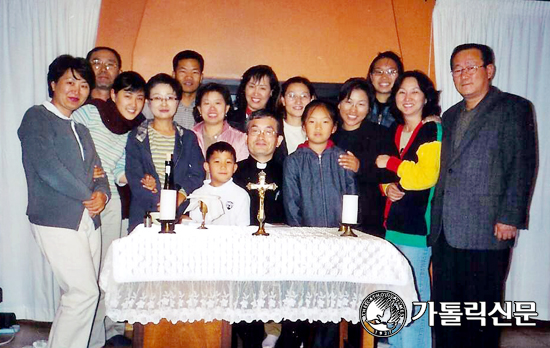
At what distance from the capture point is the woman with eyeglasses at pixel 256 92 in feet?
9.57

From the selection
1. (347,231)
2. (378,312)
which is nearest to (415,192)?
(347,231)

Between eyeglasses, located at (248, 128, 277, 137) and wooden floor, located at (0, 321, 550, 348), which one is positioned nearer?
eyeglasses, located at (248, 128, 277, 137)

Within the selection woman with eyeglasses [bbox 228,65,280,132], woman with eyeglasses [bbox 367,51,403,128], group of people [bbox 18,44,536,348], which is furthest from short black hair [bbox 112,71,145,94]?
woman with eyeglasses [bbox 367,51,403,128]

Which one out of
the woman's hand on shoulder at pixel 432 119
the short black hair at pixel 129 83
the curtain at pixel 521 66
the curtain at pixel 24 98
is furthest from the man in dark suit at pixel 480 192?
the curtain at pixel 24 98

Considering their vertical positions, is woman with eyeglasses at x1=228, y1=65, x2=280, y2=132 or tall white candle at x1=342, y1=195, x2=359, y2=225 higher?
woman with eyeglasses at x1=228, y1=65, x2=280, y2=132

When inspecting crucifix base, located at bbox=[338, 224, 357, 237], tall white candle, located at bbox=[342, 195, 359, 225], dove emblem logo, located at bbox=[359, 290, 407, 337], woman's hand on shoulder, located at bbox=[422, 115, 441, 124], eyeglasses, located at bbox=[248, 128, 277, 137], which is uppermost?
woman's hand on shoulder, located at bbox=[422, 115, 441, 124]

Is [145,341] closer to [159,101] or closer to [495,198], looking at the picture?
[159,101]

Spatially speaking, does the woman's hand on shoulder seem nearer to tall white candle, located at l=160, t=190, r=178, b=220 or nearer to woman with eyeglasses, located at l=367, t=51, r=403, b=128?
woman with eyeglasses, located at l=367, t=51, r=403, b=128

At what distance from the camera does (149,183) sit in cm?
245

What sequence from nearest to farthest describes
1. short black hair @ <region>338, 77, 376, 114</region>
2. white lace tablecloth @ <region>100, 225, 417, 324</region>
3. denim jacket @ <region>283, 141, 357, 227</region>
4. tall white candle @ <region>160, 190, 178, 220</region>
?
1. white lace tablecloth @ <region>100, 225, 417, 324</region>
2. tall white candle @ <region>160, 190, 178, 220</region>
3. denim jacket @ <region>283, 141, 357, 227</region>
4. short black hair @ <region>338, 77, 376, 114</region>

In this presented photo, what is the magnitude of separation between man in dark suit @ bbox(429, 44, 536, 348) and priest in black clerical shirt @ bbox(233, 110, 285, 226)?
85 cm

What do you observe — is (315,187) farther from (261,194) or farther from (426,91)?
(426,91)

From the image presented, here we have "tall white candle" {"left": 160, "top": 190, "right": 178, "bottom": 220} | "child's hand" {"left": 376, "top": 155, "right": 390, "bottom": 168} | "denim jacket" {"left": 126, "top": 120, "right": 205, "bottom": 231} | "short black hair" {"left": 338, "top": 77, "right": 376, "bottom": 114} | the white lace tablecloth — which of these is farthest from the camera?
"short black hair" {"left": 338, "top": 77, "right": 376, "bottom": 114}

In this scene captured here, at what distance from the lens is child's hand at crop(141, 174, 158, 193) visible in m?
2.45
